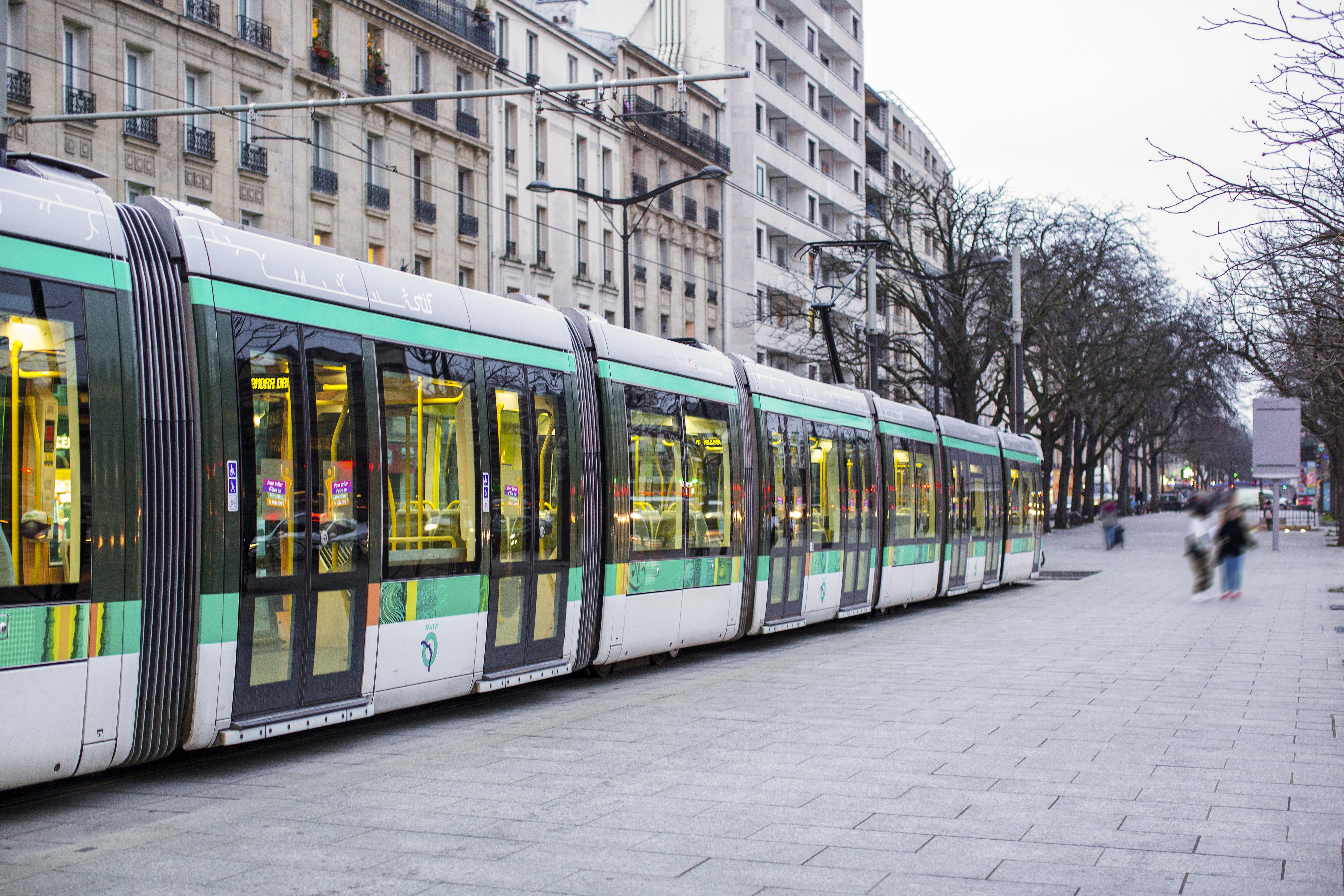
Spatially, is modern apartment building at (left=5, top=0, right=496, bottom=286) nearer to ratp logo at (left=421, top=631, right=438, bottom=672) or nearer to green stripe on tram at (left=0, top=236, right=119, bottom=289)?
ratp logo at (left=421, top=631, right=438, bottom=672)

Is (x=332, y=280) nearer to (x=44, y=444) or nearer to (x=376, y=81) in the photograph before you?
(x=44, y=444)

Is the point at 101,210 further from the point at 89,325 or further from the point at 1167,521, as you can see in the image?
the point at 1167,521

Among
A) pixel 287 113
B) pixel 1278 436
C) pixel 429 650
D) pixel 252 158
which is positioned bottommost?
pixel 429 650

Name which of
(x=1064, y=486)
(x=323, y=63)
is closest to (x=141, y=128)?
(x=323, y=63)

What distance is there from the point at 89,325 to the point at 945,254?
39623mm

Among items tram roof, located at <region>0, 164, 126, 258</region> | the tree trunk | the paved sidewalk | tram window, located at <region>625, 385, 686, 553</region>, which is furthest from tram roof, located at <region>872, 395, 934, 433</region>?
the tree trunk

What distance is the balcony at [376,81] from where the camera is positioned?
38562mm

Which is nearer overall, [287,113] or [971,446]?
[971,446]

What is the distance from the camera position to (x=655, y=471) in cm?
1323

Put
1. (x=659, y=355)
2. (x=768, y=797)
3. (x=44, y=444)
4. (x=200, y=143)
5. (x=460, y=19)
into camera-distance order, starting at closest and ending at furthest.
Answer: (x=44, y=444) → (x=768, y=797) → (x=659, y=355) → (x=200, y=143) → (x=460, y=19)

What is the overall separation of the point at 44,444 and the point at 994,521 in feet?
72.1

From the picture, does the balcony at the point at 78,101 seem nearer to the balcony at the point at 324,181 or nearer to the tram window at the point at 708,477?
the balcony at the point at 324,181

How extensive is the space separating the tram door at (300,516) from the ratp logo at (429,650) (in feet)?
2.26

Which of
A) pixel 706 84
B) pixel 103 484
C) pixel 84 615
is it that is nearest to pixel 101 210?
pixel 103 484
